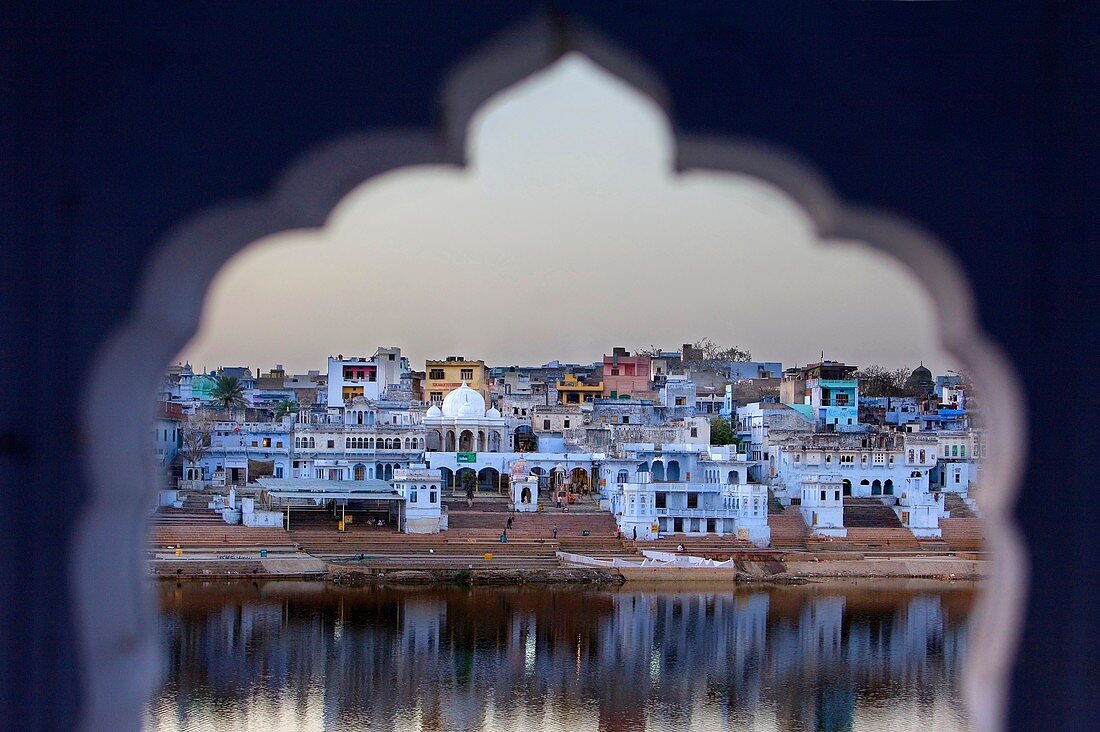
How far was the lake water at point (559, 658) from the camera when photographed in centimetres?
741

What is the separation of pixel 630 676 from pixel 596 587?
2.57 m

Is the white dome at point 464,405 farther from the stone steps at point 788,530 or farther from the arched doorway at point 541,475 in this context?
the stone steps at point 788,530

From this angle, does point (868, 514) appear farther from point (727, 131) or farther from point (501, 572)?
point (727, 131)

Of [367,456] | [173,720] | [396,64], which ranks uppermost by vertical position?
[396,64]

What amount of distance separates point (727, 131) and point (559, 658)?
26.7 ft

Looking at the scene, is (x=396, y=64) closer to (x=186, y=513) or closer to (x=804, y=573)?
(x=804, y=573)

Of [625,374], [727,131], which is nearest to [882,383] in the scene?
[625,374]

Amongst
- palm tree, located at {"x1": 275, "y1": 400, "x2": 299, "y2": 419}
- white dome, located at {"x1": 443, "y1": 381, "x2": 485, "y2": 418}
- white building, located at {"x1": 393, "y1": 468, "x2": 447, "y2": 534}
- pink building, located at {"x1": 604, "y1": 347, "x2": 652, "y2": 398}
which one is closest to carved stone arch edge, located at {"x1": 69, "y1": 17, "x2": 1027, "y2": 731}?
white building, located at {"x1": 393, "y1": 468, "x2": 447, "y2": 534}

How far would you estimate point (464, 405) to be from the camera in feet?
50.3

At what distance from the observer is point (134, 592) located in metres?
0.89

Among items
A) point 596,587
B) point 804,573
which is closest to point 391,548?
point 596,587

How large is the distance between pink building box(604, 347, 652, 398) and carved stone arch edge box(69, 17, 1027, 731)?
57.4 feet

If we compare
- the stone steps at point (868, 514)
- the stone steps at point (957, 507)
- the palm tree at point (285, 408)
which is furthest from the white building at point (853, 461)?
the palm tree at point (285, 408)

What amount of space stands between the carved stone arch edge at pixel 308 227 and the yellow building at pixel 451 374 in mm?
17944
